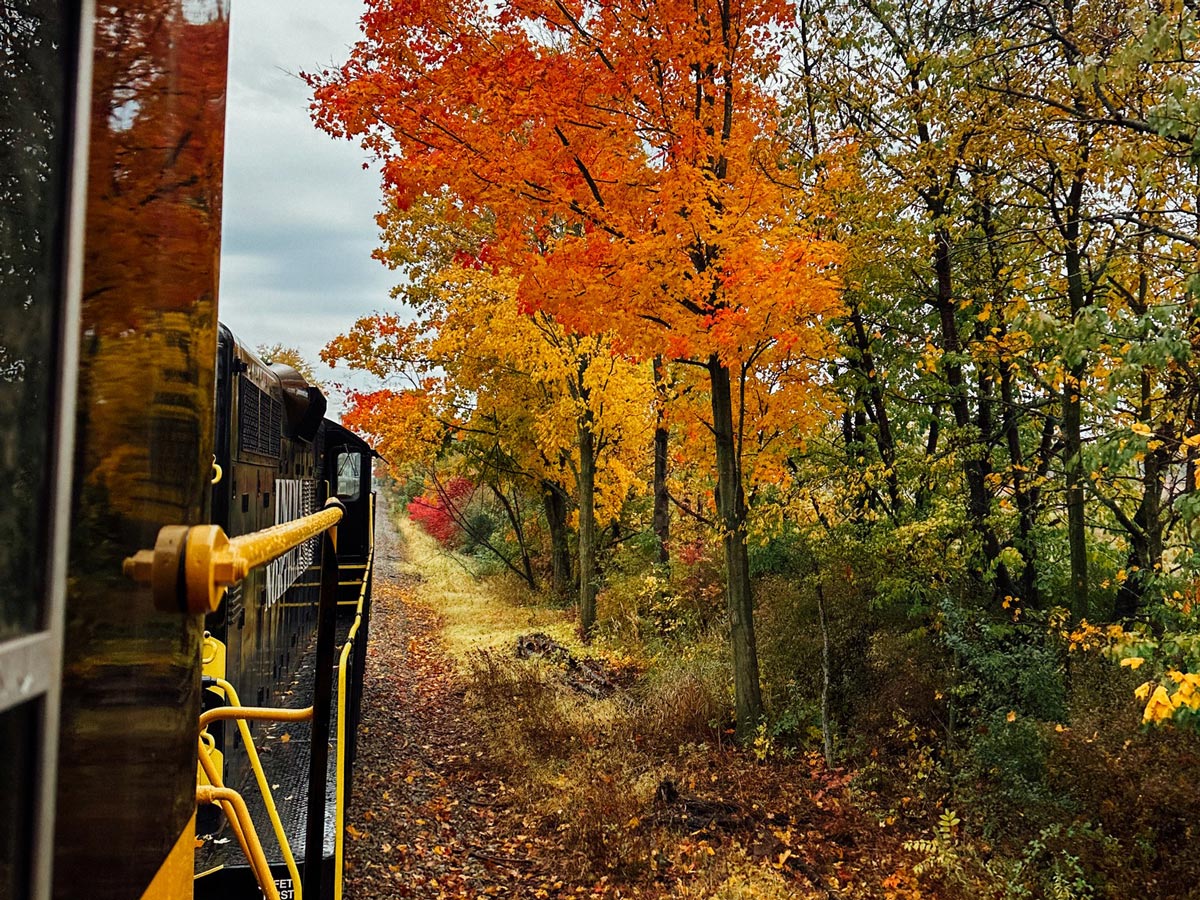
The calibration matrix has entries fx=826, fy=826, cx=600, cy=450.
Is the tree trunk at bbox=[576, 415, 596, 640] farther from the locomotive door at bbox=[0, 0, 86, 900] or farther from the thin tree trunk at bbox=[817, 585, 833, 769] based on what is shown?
the locomotive door at bbox=[0, 0, 86, 900]

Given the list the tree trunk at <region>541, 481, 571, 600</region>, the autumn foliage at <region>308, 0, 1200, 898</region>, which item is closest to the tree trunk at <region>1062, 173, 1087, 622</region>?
the autumn foliage at <region>308, 0, 1200, 898</region>

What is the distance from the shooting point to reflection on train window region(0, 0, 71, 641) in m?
0.80

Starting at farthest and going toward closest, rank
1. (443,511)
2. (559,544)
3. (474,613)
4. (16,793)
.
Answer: (443,511) → (559,544) → (474,613) → (16,793)

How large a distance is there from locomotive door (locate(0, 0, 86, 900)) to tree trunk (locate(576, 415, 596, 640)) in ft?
48.8

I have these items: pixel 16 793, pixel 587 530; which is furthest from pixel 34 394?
pixel 587 530

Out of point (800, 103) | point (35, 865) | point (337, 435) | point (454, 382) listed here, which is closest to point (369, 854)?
point (337, 435)

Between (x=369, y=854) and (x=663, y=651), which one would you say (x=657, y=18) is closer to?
(x=369, y=854)

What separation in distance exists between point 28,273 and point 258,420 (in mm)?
4933

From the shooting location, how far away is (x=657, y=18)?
7.96m

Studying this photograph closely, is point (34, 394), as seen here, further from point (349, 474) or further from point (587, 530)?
point (587, 530)

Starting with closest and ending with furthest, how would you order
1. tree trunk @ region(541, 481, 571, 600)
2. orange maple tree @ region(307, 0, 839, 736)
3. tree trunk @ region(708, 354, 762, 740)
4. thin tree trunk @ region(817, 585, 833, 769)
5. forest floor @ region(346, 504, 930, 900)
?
1. forest floor @ region(346, 504, 930, 900)
2. orange maple tree @ region(307, 0, 839, 736)
3. thin tree trunk @ region(817, 585, 833, 769)
4. tree trunk @ region(708, 354, 762, 740)
5. tree trunk @ region(541, 481, 571, 600)

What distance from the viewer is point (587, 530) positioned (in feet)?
52.6

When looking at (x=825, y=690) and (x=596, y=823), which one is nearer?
(x=596, y=823)

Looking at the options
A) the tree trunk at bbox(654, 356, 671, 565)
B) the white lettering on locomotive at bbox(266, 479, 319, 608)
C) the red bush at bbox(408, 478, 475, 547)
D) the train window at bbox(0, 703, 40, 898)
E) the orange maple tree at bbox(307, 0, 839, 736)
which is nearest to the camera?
the train window at bbox(0, 703, 40, 898)
